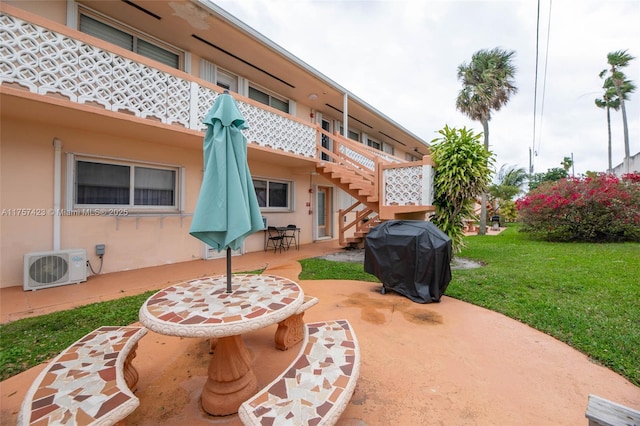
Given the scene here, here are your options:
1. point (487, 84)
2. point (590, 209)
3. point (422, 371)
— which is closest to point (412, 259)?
point (422, 371)

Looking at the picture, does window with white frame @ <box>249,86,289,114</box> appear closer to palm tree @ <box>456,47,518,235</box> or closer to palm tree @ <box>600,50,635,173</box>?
palm tree @ <box>456,47,518,235</box>

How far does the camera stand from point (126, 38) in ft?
20.8

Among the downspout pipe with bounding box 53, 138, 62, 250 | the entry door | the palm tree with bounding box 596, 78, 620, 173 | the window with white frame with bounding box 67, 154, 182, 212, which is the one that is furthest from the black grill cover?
→ the palm tree with bounding box 596, 78, 620, 173

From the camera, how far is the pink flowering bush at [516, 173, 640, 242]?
10266mm

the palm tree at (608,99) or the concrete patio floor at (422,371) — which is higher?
the palm tree at (608,99)

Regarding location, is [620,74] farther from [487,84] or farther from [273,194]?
[273,194]

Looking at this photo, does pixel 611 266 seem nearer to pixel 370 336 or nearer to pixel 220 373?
pixel 370 336

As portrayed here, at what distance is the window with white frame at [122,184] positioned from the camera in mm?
5785

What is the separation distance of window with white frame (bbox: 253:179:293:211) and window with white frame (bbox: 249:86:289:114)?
9.49ft

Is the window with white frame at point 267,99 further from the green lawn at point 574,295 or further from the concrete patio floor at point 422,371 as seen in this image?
the green lawn at point 574,295

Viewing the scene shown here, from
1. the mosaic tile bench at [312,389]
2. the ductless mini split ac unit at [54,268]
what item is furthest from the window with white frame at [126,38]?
the mosaic tile bench at [312,389]

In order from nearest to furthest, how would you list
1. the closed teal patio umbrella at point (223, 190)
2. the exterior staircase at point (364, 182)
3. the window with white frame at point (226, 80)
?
the closed teal patio umbrella at point (223, 190)
the exterior staircase at point (364, 182)
the window with white frame at point (226, 80)

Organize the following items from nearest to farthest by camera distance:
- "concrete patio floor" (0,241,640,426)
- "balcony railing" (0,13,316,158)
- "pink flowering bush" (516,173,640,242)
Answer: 1. "concrete patio floor" (0,241,640,426)
2. "balcony railing" (0,13,316,158)
3. "pink flowering bush" (516,173,640,242)

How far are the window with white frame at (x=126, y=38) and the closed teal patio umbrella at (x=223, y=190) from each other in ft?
20.1
